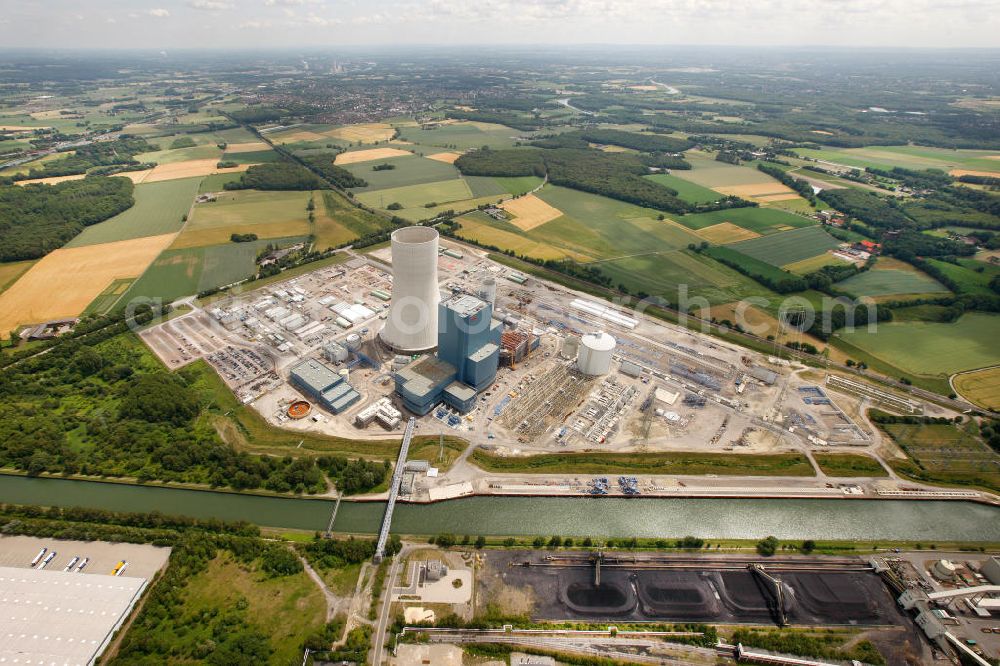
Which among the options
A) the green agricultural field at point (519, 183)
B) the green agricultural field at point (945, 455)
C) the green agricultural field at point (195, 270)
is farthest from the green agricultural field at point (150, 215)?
the green agricultural field at point (945, 455)

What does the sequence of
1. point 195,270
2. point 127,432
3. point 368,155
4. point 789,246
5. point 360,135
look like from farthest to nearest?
1. point 360,135
2. point 368,155
3. point 789,246
4. point 195,270
5. point 127,432

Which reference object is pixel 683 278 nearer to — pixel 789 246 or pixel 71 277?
pixel 789 246

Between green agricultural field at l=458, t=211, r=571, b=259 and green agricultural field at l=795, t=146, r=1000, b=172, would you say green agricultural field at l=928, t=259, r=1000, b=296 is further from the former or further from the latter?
green agricultural field at l=795, t=146, r=1000, b=172

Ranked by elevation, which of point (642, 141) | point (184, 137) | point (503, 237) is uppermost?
point (642, 141)

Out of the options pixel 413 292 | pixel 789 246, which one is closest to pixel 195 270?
pixel 413 292

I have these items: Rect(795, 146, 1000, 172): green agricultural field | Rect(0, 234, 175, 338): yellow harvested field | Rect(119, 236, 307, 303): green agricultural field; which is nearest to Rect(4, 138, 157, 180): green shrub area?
Rect(0, 234, 175, 338): yellow harvested field

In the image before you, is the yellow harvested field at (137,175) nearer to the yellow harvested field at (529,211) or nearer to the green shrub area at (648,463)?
the yellow harvested field at (529,211)
